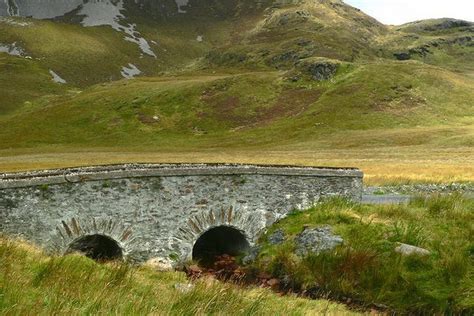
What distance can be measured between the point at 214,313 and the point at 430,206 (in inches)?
679

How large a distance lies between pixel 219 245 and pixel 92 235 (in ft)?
27.9

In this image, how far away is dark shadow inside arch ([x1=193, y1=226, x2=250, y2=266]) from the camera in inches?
987

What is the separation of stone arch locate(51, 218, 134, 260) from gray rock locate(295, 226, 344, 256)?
7399 mm

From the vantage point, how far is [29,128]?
118938 millimetres

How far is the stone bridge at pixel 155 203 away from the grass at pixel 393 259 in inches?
77.3

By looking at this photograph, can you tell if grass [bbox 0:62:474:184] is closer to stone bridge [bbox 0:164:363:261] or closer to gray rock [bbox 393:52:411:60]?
stone bridge [bbox 0:164:363:261]

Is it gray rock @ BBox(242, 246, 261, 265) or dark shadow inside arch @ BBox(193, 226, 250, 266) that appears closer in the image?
A: gray rock @ BBox(242, 246, 261, 265)

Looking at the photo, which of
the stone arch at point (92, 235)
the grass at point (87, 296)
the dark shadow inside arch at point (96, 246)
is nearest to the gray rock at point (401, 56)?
the dark shadow inside arch at point (96, 246)

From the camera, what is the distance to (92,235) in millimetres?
21656

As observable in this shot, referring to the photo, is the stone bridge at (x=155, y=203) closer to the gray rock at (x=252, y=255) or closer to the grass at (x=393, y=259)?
the gray rock at (x=252, y=255)

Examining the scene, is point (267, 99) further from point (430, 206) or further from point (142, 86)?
point (430, 206)

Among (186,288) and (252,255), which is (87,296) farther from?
(252,255)

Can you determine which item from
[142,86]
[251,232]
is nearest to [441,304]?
[251,232]

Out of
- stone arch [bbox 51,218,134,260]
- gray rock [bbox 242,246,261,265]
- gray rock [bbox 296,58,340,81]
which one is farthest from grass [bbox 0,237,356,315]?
gray rock [bbox 296,58,340,81]
